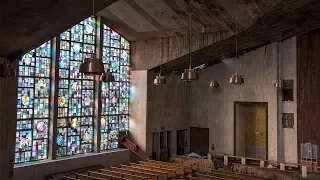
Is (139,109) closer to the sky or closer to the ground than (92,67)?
closer to the ground

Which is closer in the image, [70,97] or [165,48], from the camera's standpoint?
[70,97]

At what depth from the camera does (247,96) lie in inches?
634

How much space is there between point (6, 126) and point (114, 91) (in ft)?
21.6

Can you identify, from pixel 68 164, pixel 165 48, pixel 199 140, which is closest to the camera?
pixel 68 164

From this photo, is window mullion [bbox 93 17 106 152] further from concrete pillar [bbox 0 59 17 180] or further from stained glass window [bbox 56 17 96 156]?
concrete pillar [bbox 0 59 17 180]

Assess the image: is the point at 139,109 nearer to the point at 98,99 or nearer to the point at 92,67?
the point at 98,99

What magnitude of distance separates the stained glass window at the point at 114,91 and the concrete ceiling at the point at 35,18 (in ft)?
25.2

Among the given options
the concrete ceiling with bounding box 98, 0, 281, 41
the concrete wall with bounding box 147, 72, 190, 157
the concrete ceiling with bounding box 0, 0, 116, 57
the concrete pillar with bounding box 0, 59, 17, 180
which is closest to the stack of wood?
the concrete wall with bounding box 147, 72, 190, 157

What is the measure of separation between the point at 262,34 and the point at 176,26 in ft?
11.1

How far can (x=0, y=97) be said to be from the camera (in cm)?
846

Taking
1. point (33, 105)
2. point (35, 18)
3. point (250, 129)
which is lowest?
point (250, 129)

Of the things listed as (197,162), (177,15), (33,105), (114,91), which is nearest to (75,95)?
(33,105)

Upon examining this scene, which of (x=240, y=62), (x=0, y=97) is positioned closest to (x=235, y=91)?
(x=240, y=62)

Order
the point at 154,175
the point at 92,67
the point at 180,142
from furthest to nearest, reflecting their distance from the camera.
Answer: the point at 180,142 → the point at 154,175 → the point at 92,67
